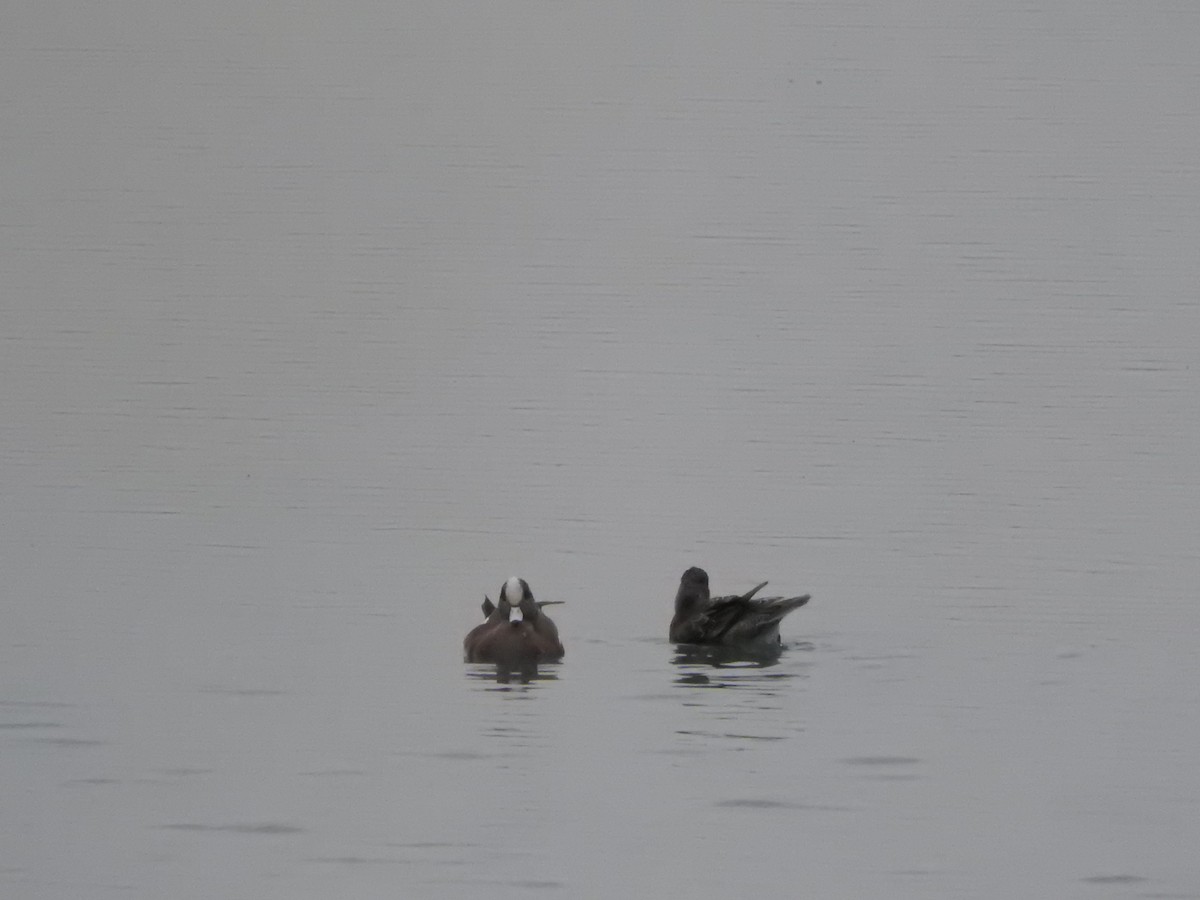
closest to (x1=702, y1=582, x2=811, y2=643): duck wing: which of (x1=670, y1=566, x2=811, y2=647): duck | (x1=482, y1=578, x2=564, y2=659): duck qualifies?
(x1=670, y1=566, x2=811, y2=647): duck

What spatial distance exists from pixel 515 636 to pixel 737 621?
118 centimetres

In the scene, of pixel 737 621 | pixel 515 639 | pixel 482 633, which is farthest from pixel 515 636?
pixel 737 621

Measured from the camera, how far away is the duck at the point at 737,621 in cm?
1119

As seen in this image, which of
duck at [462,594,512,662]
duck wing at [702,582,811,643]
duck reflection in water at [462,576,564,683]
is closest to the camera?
duck reflection in water at [462,576,564,683]

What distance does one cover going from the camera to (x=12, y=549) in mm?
12750

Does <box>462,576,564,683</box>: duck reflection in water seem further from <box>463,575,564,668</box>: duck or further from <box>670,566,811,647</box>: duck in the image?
<box>670,566,811,647</box>: duck

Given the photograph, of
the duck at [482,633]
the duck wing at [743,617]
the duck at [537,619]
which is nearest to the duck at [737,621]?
the duck wing at [743,617]

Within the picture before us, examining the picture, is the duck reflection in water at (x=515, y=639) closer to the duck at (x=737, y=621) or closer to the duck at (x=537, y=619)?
the duck at (x=537, y=619)

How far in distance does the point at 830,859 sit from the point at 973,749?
174cm

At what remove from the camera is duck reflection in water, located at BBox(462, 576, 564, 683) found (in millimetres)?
10570

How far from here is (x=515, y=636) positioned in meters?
10.7

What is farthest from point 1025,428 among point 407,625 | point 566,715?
point 566,715

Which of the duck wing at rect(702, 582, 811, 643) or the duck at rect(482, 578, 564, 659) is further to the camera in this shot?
the duck wing at rect(702, 582, 811, 643)

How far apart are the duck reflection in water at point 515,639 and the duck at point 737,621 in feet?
2.22
